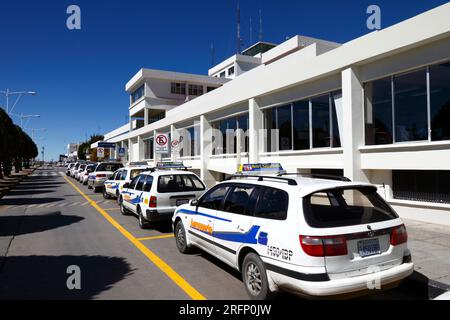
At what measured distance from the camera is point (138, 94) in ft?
136

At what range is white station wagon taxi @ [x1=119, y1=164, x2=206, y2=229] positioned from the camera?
8945mm

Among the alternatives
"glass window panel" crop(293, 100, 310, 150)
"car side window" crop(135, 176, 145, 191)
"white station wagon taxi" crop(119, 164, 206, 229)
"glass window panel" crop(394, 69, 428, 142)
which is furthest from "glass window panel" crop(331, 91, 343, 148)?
"car side window" crop(135, 176, 145, 191)

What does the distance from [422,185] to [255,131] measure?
8081 mm

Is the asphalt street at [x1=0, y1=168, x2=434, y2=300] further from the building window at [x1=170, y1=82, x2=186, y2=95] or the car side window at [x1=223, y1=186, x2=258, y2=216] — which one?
the building window at [x1=170, y1=82, x2=186, y2=95]

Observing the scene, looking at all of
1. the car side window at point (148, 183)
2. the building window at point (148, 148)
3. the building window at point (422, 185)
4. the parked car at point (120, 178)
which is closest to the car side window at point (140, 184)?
the car side window at point (148, 183)

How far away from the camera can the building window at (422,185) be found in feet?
29.8

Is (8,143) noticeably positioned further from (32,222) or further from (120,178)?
(32,222)

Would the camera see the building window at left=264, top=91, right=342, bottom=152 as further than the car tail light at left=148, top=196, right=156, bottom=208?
Yes

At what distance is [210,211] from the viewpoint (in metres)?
5.86

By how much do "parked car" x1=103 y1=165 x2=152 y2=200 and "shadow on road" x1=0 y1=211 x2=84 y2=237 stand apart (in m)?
2.73

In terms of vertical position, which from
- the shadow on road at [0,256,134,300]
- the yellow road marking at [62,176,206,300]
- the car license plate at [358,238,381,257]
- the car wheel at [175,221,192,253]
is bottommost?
the yellow road marking at [62,176,206,300]

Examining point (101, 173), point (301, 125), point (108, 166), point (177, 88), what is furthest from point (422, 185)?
point (177, 88)
